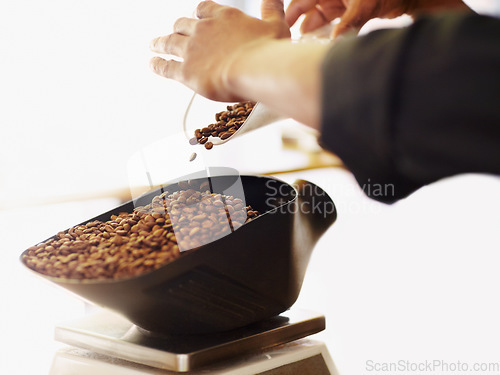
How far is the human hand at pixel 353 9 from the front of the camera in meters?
0.97

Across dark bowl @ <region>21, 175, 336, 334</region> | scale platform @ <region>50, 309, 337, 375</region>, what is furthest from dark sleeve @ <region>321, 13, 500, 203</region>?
scale platform @ <region>50, 309, 337, 375</region>

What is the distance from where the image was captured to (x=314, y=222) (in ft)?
2.89

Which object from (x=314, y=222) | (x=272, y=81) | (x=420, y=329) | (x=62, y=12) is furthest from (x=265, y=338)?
(x=62, y=12)

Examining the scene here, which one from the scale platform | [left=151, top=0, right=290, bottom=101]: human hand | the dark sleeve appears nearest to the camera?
the dark sleeve

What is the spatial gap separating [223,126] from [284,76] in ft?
1.22

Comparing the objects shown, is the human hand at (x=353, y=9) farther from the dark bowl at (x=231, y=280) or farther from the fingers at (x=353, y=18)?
the dark bowl at (x=231, y=280)

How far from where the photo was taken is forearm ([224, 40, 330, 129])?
506 millimetres

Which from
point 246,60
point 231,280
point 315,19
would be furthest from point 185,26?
point 315,19

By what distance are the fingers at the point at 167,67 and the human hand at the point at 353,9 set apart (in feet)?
1.23

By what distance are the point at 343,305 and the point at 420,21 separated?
1.04 m

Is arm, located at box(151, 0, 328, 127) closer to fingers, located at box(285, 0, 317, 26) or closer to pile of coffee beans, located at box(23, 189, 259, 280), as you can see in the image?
pile of coffee beans, located at box(23, 189, 259, 280)

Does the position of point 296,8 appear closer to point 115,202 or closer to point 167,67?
point 167,67

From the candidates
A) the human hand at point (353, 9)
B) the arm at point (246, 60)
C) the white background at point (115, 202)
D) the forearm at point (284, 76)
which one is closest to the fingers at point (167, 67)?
the arm at point (246, 60)

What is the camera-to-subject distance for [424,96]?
456 millimetres
